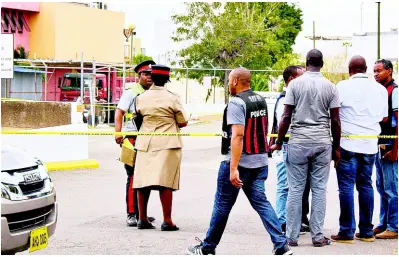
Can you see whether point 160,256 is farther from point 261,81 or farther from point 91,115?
point 261,81

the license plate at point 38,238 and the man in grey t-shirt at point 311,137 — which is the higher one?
the man in grey t-shirt at point 311,137

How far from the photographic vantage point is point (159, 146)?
9039mm

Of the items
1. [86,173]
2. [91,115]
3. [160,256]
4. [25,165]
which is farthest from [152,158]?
[91,115]

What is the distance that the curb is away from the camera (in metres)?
14.9

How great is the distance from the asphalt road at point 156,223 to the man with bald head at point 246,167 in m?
0.44

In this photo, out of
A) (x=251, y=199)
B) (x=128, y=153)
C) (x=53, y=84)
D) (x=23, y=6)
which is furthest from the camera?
(x=23, y=6)

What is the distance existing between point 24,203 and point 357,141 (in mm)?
3570

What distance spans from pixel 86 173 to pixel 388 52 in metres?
34.5

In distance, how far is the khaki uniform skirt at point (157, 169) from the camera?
902cm

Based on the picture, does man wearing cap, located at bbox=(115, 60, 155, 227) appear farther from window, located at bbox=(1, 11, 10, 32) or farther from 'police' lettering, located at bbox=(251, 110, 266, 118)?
window, located at bbox=(1, 11, 10, 32)

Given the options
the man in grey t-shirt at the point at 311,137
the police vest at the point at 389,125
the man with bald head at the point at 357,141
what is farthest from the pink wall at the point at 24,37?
the man in grey t-shirt at the point at 311,137

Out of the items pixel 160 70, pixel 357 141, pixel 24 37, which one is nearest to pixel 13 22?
pixel 24 37

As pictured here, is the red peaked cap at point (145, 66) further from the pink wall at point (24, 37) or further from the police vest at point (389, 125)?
the pink wall at point (24, 37)

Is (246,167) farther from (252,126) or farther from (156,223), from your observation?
(156,223)
